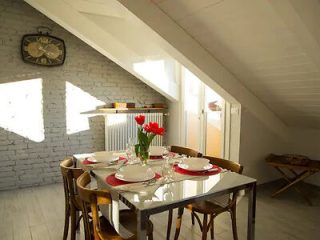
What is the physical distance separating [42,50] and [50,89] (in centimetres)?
54

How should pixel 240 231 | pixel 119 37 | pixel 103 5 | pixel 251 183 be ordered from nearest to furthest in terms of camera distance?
pixel 251 183 → pixel 240 231 → pixel 103 5 → pixel 119 37

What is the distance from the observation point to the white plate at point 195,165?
1.74 m

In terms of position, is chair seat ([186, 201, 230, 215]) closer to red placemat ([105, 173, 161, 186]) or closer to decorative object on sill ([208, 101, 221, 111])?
red placemat ([105, 173, 161, 186])

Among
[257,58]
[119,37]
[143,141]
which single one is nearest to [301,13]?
[257,58]

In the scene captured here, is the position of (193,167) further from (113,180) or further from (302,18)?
(302,18)

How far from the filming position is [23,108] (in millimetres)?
3406

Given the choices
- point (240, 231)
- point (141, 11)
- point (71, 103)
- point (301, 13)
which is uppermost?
point (141, 11)

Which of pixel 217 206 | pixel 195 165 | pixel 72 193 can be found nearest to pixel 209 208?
pixel 217 206

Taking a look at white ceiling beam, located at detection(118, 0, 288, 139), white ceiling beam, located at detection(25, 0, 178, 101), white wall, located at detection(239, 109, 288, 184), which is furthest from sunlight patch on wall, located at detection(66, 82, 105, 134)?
white wall, located at detection(239, 109, 288, 184)

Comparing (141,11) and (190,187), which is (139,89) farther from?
(190,187)

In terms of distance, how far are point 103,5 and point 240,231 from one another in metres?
2.63

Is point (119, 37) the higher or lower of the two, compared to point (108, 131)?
higher

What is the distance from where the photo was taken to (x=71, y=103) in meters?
3.72

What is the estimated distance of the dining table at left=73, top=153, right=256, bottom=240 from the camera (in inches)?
48.3
